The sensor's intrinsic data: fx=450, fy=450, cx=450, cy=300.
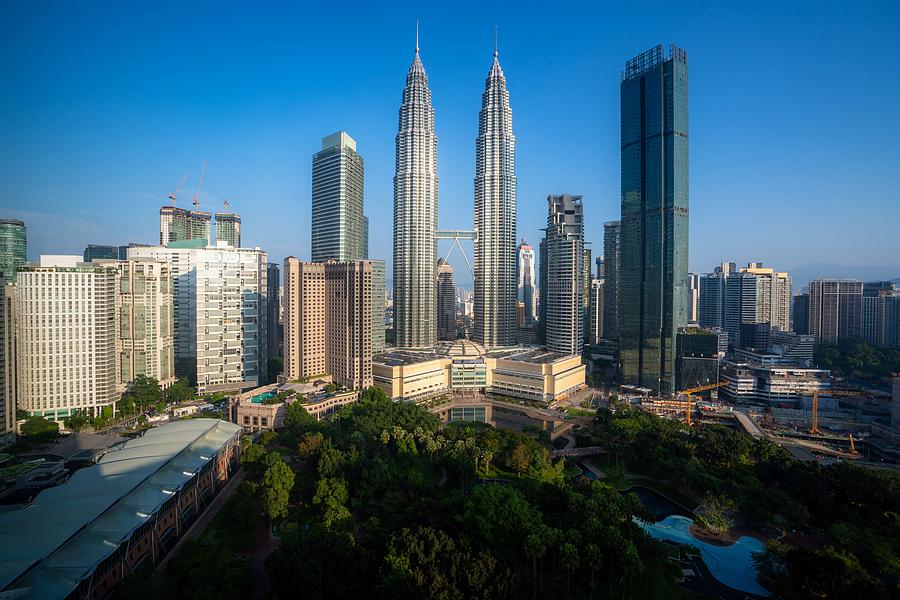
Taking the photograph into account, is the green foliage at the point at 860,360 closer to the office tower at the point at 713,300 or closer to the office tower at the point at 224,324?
the office tower at the point at 713,300

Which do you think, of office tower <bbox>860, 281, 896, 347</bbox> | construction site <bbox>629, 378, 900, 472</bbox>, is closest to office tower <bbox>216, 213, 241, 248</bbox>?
construction site <bbox>629, 378, 900, 472</bbox>

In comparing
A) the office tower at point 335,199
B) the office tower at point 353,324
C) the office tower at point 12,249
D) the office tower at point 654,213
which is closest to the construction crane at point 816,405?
the office tower at point 654,213

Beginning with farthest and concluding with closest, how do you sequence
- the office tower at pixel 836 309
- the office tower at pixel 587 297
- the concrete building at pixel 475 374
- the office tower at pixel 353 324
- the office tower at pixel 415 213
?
1. the office tower at pixel 587 297
2. the office tower at pixel 836 309
3. the office tower at pixel 415 213
4. the concrete building at pixel 475 374
5. the office tower at pixel 353 324

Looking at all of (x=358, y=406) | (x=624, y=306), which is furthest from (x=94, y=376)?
(x=624, y=306)

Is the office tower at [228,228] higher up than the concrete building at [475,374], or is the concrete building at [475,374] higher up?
the office tower at [228,228]

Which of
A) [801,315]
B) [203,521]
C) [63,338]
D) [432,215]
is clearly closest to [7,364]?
[63,338]
